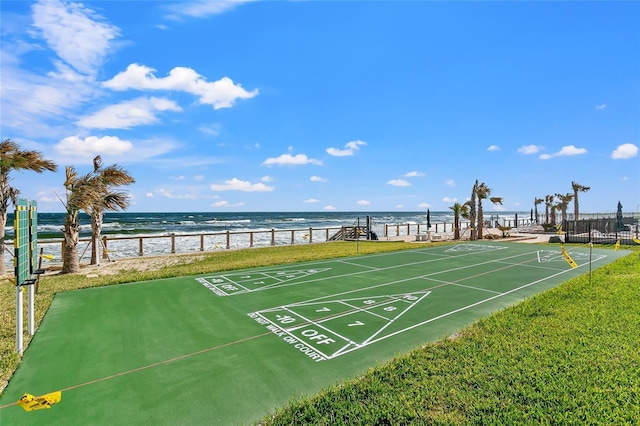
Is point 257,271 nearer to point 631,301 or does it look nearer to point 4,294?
point 4,294

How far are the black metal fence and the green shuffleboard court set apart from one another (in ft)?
42.3

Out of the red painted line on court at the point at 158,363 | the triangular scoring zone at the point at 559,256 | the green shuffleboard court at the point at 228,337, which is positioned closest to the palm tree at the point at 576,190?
the triangular scoring zone at the point at 559,256

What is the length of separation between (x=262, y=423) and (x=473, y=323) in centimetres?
401

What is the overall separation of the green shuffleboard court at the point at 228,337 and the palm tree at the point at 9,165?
532cm

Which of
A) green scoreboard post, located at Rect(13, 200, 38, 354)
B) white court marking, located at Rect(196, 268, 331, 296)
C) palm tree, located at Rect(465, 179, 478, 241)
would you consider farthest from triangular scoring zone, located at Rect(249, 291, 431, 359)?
palm tree, located at Rect(465, 179, 478, 241)

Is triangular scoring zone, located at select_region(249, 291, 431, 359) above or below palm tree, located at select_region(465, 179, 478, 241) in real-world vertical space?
below

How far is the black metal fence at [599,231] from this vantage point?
1877 centimetres

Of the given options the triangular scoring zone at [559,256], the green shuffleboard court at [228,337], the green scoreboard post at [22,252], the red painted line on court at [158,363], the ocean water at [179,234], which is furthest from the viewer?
the ocean water at [179,234]

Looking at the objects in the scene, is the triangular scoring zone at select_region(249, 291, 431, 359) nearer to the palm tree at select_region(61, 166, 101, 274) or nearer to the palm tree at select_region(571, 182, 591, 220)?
the palm tree at select_region(61, 166, 101, 274)

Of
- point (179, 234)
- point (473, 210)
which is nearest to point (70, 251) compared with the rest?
point (179, 234)

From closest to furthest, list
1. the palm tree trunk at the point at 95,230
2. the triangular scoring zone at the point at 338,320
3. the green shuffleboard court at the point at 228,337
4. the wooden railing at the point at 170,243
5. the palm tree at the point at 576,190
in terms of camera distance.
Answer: the green shuffleboard court at the point at 228,337 → the triangular scoring zone at the point at 338,320 → the palm tree trunk at the point at 95,230 → the wooden railing at the point at 170,243 → the palm tree at the point at 576,190

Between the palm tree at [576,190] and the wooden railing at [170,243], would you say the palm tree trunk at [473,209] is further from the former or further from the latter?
the palm tree at [576,190]

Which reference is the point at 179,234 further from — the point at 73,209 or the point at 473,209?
the point at 473,209

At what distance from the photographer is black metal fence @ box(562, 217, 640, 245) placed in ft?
61.6
